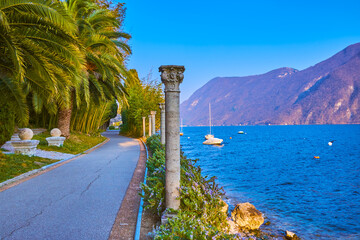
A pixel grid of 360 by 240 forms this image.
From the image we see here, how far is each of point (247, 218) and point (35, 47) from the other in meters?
7.93

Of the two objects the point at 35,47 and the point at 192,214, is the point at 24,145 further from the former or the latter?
the point at 192,214

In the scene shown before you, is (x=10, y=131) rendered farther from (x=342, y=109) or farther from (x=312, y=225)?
(x=342, y=109)

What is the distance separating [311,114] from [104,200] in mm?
203315

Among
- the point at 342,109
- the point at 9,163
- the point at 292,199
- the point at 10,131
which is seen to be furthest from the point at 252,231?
the point at 342,109

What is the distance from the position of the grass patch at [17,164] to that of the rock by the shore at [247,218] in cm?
696

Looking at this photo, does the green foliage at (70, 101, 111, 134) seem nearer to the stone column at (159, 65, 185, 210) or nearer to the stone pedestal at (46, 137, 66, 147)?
the stone pedestal at (46, 137, 66, 147)

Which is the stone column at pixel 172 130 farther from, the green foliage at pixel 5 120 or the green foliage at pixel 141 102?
the green foliage at pixel 141 102

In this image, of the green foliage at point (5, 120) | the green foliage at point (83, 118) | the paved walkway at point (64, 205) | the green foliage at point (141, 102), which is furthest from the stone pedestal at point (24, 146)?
the green foliage at point (141, 102)

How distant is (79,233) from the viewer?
3.89 m

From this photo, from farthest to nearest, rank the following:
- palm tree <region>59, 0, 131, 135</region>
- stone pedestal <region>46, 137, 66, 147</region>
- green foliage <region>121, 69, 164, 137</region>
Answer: green foliage <region>121, 69, 164, 137</region>, palm tree <region>59, 0, 131, 135</region>, stone pedestal <region>46, 137, 66, 147</region>

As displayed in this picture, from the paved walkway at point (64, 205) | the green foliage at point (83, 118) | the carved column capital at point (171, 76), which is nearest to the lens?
the paved walkway at point (64, 205)

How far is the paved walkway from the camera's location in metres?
3.97

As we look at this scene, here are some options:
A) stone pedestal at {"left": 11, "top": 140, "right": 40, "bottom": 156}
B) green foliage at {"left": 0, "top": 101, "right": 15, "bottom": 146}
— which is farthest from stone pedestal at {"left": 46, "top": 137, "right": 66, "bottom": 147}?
green foliage at {"left": 0, "top": 101, "right": 15, "bottom": 146}

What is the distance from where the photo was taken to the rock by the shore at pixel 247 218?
25.2ft
